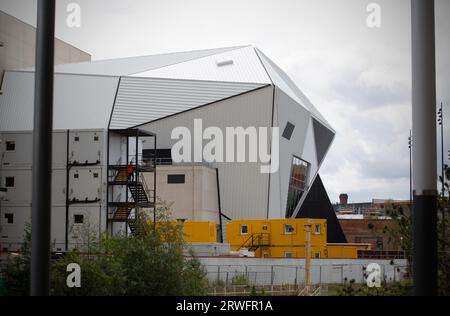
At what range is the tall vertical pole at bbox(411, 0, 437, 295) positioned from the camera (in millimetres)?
5969

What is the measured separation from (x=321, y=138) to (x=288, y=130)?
12423 mm

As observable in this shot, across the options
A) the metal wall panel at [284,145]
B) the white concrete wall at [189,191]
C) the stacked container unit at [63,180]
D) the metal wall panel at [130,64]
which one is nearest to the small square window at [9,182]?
the stacked container unit at [63,180]

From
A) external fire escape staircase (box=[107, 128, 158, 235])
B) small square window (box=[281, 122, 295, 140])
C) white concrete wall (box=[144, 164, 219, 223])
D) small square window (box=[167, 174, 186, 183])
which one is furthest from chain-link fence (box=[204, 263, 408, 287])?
small square window (box=[281, 122, 295, 140])

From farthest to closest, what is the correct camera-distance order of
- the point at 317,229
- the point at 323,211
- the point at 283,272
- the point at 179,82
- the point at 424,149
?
the point at 323,211 < the point at 179,82 < the point at 317,229 < the point at 283,272 < the point at 424,149

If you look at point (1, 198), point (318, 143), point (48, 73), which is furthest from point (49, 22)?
point (318, 143)

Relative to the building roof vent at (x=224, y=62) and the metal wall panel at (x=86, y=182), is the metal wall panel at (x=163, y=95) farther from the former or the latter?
the metal wall panel at (x=86, y=182)

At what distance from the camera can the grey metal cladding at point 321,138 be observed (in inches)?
3044

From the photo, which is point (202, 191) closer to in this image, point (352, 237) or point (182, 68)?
point (182, 68)

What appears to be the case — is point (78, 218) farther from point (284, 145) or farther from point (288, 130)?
point (288, 130)

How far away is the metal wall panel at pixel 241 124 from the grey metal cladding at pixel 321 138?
11.6m

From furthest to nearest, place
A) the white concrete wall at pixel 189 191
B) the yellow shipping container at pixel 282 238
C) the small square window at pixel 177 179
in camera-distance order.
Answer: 1. the small square window at pixel 177 179
2. the white concrete wall at pixel 189 191
3. the yellow shipping container at pixel 282 238

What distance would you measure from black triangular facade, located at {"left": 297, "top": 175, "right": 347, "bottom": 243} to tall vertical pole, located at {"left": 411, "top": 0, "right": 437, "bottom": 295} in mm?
68453

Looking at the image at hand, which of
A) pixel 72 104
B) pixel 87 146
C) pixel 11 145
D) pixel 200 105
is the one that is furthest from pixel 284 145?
pixel 11 145

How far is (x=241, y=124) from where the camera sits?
215 ft
